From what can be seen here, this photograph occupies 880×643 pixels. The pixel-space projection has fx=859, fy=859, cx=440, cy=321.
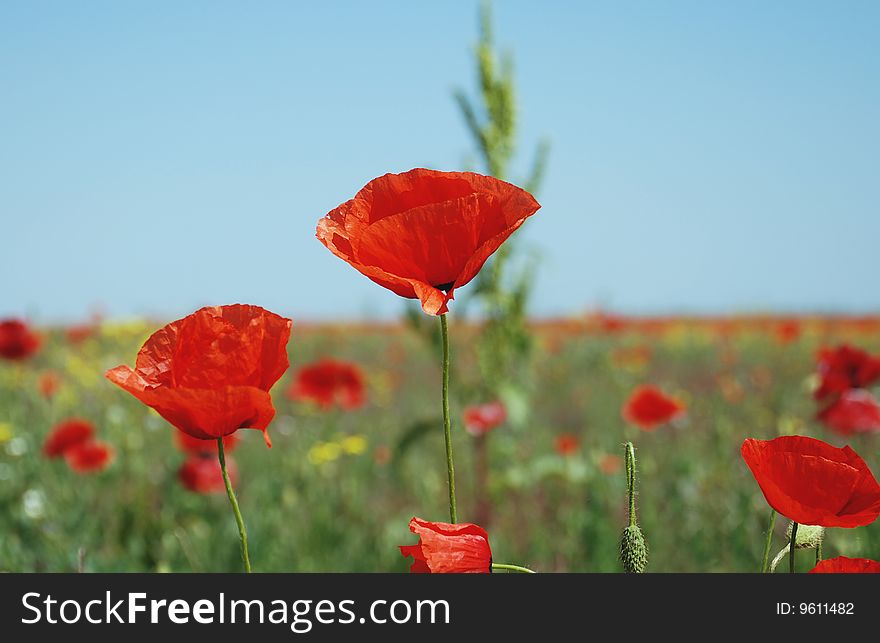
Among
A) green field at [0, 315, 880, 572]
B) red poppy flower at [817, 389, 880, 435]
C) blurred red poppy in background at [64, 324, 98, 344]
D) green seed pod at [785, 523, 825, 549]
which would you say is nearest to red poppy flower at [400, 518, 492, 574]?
green seed pod at [785, 523, 825, 549]

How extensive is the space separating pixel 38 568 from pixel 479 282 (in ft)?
5.91

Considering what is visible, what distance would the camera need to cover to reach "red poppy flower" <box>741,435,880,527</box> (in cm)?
87

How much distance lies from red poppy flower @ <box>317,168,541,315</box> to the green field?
0.86 m

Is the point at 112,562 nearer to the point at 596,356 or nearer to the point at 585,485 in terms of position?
the point at 585,485

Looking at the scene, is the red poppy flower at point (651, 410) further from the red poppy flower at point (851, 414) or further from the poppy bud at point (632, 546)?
the poppy bud at point (632, 546)

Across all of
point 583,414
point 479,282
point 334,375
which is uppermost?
point 479,282

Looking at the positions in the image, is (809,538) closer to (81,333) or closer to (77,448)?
(77,448)

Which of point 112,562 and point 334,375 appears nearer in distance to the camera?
point 112,562

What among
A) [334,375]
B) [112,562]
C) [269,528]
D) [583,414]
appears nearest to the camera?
[112,562]

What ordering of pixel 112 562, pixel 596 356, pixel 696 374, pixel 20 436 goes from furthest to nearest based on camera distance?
pixel 596 356, pixel 696 374, pixel 20 436, pixel 112 562

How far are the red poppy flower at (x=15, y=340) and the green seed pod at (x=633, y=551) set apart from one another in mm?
4334

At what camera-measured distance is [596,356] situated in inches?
396
